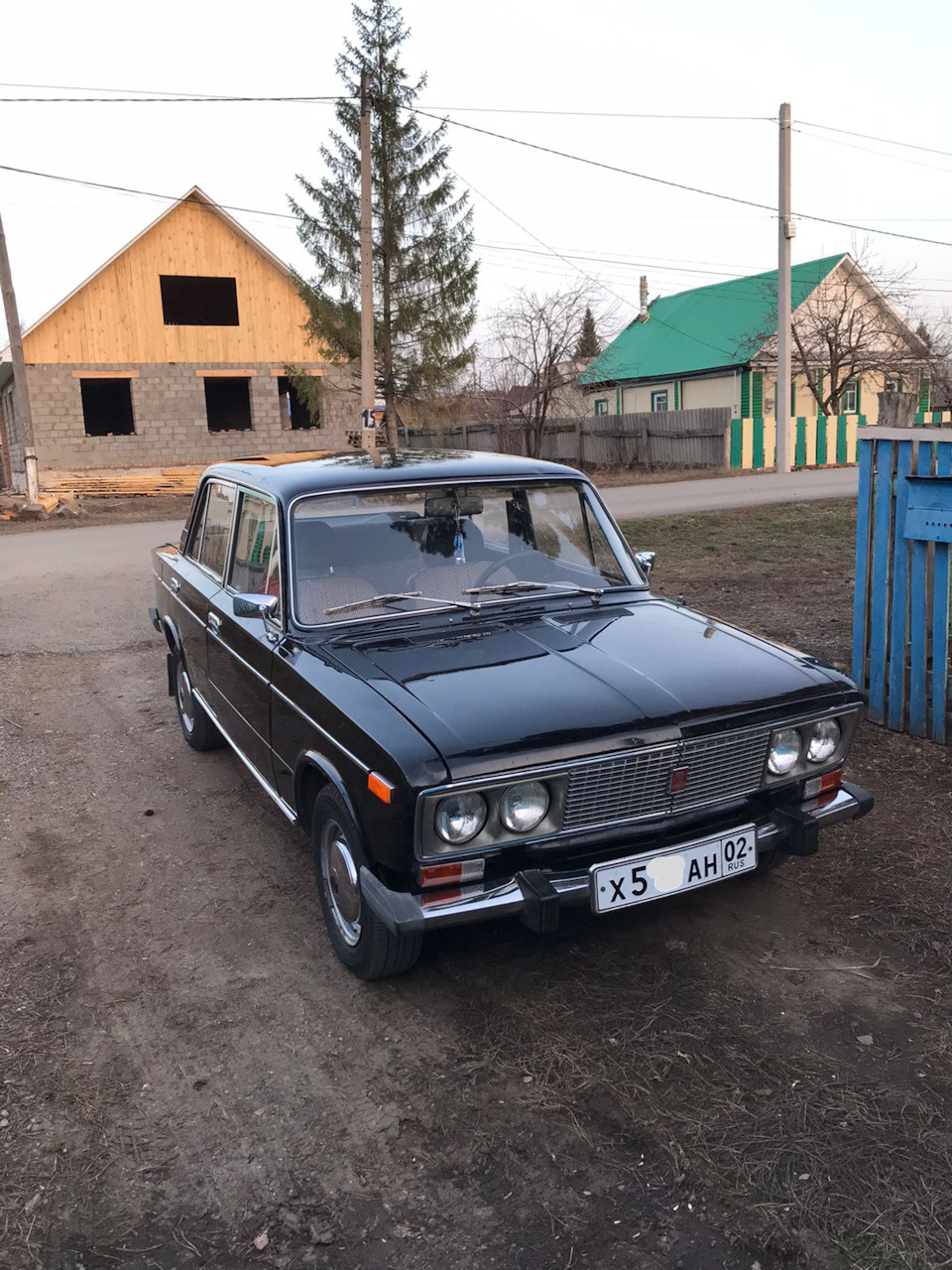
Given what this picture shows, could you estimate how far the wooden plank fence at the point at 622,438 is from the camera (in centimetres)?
3028

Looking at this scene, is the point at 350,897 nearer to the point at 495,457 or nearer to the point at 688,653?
the point at 688,653

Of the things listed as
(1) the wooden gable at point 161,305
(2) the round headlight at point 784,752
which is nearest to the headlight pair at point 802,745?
(2) the round headlight at point 784,752

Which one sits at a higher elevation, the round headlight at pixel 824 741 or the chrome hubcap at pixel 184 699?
the round headlight at pixel 824 741

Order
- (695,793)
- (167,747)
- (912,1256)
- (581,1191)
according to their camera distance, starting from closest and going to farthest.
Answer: (912,1256)
(581,1191)
(695,793)
(167,747)

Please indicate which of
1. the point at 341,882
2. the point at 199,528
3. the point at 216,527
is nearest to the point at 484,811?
the point at 341,882

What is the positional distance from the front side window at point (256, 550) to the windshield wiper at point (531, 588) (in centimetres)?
82

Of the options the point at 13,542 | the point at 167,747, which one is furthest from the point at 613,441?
the point at 167,747

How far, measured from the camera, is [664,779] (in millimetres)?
3225

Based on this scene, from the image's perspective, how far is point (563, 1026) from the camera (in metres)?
3.16

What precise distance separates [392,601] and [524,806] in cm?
126

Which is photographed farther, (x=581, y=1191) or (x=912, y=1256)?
(x=581, y=1191)

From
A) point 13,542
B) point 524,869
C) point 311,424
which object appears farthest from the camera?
point 311,424

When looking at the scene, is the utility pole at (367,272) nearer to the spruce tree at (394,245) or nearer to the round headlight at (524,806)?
the spruce tree at (394,245)

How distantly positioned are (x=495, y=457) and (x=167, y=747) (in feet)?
9.15
